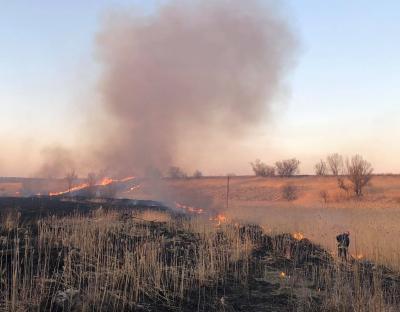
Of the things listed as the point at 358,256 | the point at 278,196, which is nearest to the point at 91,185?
the point at 278,196

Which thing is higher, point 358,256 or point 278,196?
point 278,196

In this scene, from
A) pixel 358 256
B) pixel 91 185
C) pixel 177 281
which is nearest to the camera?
pixel 177 281

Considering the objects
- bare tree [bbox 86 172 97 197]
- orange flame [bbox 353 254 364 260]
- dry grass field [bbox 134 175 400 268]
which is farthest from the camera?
bare tree [bbox 86 172 97 197]

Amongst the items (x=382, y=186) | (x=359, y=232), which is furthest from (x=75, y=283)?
(x=382, y=186)

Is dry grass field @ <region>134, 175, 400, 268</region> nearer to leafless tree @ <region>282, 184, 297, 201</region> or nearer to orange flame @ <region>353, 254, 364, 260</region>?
leafless tree @ <region>282, 184, 297, 201</region>

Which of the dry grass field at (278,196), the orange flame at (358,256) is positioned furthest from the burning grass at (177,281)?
the dry grass field at (278,196)

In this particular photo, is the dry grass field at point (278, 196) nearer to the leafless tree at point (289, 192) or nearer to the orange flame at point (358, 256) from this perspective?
the leafless tree at point (289, 192)

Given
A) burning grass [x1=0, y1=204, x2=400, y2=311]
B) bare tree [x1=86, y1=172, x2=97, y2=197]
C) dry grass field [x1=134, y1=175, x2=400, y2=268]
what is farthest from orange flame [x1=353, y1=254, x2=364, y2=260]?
bare tree [x1=86, y1=172, x2=97, y2=197]

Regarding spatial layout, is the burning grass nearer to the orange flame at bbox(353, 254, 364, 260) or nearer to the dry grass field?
the orange flame at bbox(353, 254, 364, 260)

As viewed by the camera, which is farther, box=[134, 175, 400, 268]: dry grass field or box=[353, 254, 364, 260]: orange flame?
box=[134, 175, 400, 268]: dry grass field

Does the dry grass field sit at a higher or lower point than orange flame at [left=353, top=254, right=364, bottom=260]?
higher

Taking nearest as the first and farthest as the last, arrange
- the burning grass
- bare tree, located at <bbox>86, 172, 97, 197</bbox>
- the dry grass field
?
the burning grass < the dry grass field < bare tree, located at <bbox>86, 172, 97, 197</bbox>

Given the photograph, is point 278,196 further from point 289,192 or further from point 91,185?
point 91,185

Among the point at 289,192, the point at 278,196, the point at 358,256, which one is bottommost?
the point at 358,256
